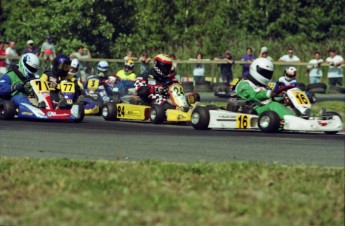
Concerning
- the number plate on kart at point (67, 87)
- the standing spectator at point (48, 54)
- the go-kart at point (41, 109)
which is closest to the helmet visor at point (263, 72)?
the go-kart at point (41, 109)

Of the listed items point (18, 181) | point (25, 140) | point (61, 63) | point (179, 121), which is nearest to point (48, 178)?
point (18, 181)

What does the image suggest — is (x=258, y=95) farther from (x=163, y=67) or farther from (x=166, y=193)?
(x=166, y=193)

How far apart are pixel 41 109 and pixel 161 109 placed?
2.20 m

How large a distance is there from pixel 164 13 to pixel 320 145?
119ft

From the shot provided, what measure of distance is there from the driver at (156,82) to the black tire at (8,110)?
8.05ft

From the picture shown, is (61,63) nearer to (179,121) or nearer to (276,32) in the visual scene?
(179,121)

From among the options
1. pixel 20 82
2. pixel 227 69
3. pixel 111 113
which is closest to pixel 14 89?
pixel 20 82

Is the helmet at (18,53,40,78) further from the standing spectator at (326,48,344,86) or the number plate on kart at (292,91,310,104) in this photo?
the standing spectator at (326,48,344,86)

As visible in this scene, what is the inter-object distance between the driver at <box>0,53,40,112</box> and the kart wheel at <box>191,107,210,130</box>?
3.54 metres

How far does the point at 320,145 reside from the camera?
16.1 metres

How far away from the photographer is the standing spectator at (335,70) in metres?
34.3

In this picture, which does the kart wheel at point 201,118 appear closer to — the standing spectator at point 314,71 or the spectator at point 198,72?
the spectator at point 198,72

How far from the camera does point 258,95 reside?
2006 centimetres

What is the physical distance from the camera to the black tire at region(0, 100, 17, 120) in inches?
841
